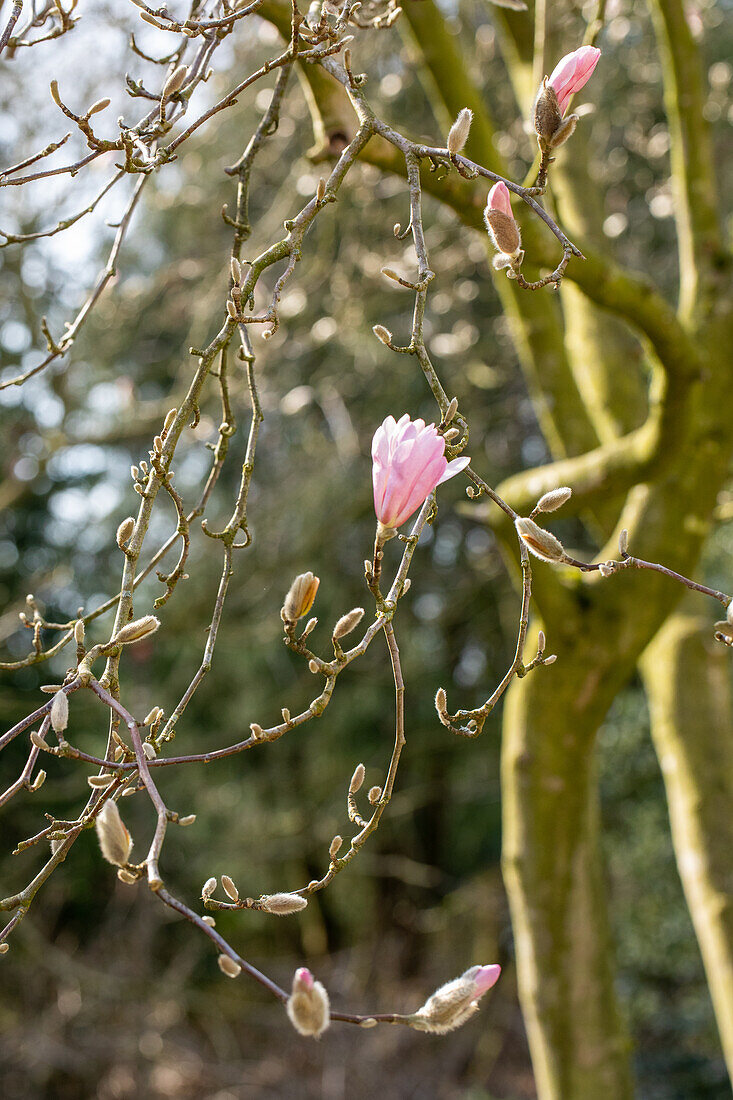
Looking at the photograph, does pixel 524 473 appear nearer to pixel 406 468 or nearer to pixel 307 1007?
pixel 406 468

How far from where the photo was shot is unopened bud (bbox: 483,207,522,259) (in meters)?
0.57

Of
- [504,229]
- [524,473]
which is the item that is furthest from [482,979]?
[524,473]

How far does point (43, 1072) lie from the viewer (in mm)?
3225

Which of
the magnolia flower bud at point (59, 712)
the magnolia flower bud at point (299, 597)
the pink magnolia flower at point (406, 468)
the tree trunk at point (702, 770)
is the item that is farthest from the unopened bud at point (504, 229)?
the tree trunk at point (702, 770)

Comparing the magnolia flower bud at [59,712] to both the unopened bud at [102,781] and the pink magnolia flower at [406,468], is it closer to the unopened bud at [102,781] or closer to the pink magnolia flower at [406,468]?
the unopened bud at [102,781]

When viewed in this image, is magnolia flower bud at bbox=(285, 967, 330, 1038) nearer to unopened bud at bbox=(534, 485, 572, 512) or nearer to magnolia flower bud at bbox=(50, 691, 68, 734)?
magnolia flower bud at bbox=(50, 691, 68, 734)

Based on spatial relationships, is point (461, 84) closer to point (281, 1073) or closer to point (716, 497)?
point (716, 497)

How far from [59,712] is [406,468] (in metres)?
0.23

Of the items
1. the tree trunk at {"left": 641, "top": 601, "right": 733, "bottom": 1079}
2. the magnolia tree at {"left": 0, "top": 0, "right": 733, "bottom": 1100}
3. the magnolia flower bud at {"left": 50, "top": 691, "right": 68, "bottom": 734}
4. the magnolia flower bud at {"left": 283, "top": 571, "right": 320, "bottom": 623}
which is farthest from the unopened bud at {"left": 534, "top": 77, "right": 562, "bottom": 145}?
the tree trunk at {"left": 641, "top": 601, "right": 733, "bottom": 1079}

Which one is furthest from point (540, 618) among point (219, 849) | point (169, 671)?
point (169, 671)

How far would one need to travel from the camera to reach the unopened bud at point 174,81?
2.15 feet

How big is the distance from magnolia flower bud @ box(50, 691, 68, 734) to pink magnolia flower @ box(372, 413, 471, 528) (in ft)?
0.67

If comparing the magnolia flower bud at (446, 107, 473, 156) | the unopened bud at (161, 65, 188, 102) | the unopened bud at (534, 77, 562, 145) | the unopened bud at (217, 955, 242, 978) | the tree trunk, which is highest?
the unopened bud at (161, 65, 188, 102)

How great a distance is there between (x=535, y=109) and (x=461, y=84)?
1017 mm
